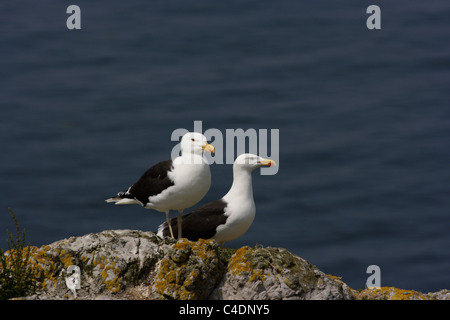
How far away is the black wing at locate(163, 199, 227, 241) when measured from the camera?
1622 cm

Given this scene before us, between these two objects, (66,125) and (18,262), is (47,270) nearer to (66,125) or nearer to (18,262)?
(18,262)

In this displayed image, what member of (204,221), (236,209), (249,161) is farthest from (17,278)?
(249,161)

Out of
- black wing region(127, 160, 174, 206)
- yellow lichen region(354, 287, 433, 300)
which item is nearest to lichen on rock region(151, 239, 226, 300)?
yellow lichen region(354, 287, 433, 300)

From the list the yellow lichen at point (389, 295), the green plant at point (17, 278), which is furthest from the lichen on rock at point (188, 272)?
the yellow lichen at point (389, 295)

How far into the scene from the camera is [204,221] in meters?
16.5

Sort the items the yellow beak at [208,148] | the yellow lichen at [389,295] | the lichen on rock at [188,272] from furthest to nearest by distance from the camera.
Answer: the yellow beak at [208,148] → the yellow lichen at [389,295] → the lichen on rock at [188,272]

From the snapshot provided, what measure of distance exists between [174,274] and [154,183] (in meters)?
4.02

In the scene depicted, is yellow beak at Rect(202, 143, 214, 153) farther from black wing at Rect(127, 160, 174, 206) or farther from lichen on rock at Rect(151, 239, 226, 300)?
lichen on rock at Rect(151, 239, 226, 300)

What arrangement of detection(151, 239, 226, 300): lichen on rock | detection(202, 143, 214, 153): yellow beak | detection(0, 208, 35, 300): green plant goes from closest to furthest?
detection(151, 239, 226, 300): lichen on rock
detection(0, 208, 35, 300): green plant
detection(202, 143, 214, 153): yellow beak

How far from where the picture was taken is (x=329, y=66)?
4903 centimetres

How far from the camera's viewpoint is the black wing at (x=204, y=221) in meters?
16.2

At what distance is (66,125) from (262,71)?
10.2 metres

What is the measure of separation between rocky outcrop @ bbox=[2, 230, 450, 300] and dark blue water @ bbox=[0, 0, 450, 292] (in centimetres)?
2246

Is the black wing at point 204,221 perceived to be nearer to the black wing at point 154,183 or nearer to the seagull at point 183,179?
the seagull at point 183,179
